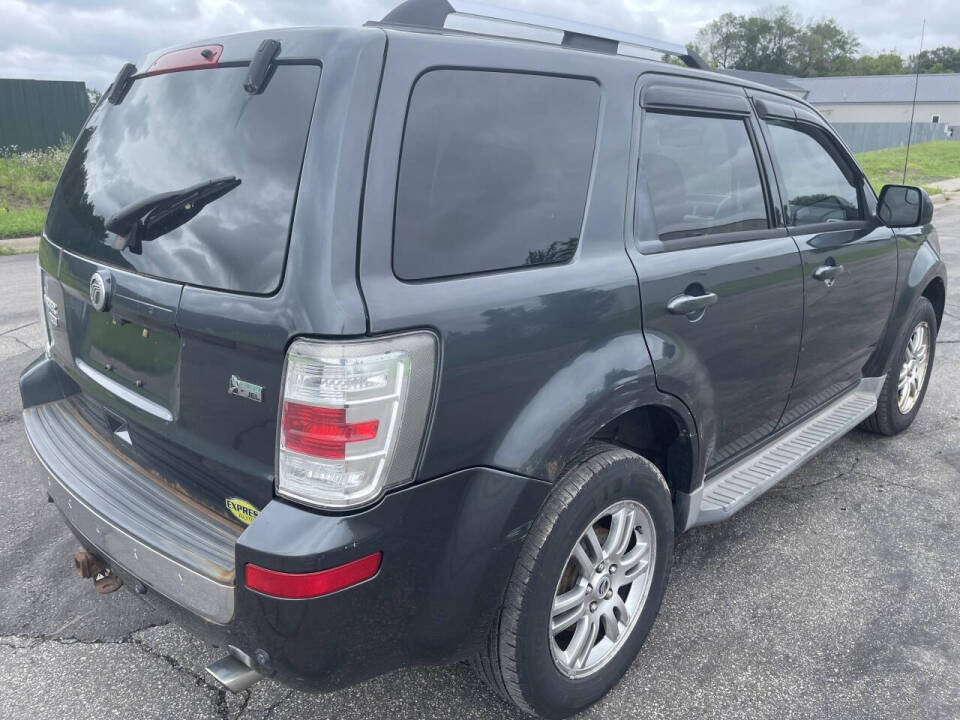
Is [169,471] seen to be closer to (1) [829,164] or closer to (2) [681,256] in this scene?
(2) [681,256]

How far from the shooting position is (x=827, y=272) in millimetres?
3332

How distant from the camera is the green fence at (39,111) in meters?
17.3

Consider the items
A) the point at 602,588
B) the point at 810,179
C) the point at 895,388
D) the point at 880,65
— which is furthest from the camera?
the point at 880,65

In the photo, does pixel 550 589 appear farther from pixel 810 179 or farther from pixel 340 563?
pixel 810 179

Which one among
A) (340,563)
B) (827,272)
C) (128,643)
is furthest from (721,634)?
(128,643)

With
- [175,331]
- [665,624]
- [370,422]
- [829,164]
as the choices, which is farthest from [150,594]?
[829,164]

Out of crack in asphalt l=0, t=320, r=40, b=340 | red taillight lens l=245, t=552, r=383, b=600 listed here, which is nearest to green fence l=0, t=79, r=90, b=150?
crack in asphalt l=0, t=320, r=40, b=340

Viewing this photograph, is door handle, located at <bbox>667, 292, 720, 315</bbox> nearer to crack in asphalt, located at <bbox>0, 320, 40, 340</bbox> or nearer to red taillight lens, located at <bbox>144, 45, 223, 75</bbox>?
red taillight lens, located at <bbox>144, 45, 223, 75</bbox>

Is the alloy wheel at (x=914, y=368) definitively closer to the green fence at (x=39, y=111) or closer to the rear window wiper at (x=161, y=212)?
A: the rear window wiper at (x=161, y=212)

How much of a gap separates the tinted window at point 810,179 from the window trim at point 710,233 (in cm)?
15

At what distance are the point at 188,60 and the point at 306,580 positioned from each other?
4.84 ft

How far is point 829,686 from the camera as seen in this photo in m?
2.56

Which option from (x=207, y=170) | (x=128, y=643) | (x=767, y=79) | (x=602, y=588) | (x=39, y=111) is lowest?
(x=128, y=643)

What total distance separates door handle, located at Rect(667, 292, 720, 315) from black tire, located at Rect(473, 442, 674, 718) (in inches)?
18.7
